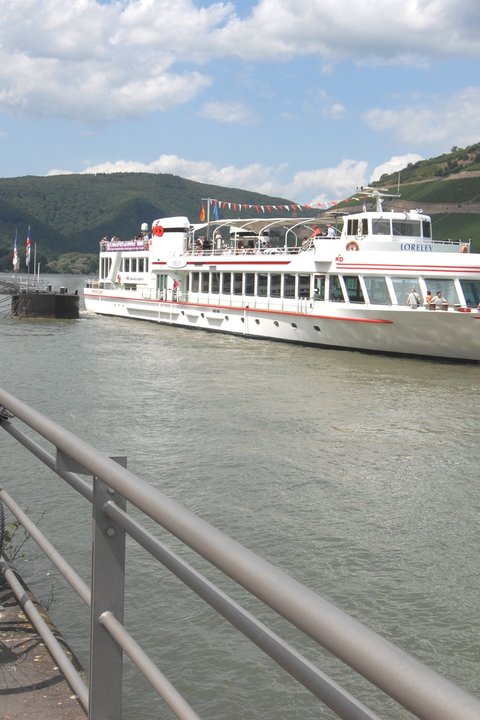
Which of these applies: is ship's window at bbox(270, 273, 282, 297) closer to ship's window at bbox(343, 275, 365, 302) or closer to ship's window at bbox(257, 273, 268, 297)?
ship's window at bbox(257, 273, 268, 297)

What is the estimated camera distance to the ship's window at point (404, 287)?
2606 cm

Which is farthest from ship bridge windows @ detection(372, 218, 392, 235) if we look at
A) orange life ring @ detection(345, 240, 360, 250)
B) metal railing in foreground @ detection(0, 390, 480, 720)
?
metal railing in foreground @ detection(0, 390, 480, 720)

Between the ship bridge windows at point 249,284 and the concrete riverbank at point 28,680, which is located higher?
the ship bridge windows at point 249,284

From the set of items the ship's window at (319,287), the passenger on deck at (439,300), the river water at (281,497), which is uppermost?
the ship's window at (319,287)

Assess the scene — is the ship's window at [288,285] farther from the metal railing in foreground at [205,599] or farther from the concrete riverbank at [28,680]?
the metal railing in foreground at [205,599]

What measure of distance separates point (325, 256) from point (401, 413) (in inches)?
520

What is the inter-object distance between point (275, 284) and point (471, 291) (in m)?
8.07

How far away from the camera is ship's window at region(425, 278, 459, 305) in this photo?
2561 centimetres

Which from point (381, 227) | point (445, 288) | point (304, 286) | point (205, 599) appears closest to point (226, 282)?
point (304, 286)

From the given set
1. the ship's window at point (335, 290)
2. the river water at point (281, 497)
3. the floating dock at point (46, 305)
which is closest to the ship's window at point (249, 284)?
the ship's window at point (335, 290)

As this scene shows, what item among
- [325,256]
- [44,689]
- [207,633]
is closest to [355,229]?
[325,256]

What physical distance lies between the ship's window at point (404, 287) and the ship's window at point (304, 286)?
13.5ft

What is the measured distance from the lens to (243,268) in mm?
33281

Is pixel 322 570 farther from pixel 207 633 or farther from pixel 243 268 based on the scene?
pixel 243 268
